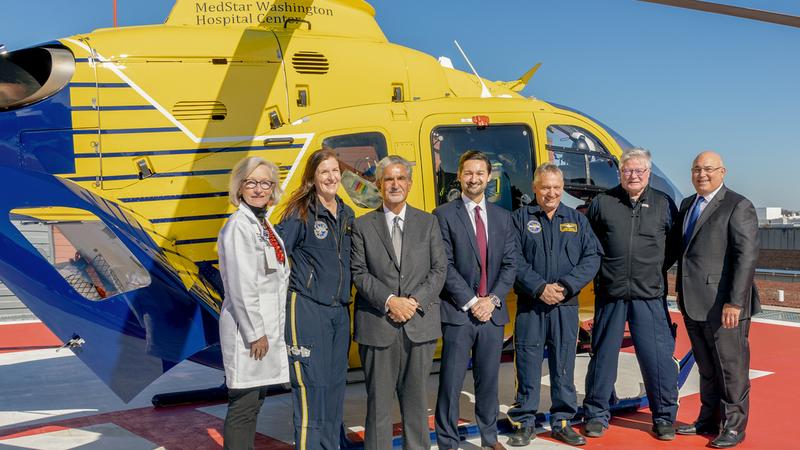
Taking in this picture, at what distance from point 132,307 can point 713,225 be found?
13.3 ft

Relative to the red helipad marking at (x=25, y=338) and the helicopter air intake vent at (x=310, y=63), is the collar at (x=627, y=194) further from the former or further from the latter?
the red helipad marking at (x=25, y=338)

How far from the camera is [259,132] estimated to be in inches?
214

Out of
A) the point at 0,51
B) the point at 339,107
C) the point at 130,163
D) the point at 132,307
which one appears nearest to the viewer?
the point at 132,307

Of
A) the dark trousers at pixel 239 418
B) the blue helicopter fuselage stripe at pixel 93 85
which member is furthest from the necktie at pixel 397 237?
the blue helicopter fuselage stripe at pixel 93 85

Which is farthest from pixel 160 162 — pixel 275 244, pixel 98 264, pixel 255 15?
pixel 275 244

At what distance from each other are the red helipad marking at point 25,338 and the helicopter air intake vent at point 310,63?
6.90 metres

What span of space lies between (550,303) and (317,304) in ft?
5.74

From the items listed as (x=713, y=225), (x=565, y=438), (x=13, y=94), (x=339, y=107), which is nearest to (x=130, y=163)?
(x=13, y=94)

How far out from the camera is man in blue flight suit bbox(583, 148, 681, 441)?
502 cm

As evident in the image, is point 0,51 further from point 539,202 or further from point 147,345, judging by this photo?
point 539,202

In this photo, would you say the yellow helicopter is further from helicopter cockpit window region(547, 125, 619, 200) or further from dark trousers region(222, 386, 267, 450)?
dark trousers region(222, 386, 267, 450)

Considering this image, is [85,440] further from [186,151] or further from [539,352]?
[539,352]

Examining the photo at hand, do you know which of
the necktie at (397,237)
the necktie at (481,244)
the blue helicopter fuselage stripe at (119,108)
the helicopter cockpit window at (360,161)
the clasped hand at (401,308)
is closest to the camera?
the clasped hand at (401,308)

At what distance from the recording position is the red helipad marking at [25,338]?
33.0ft
